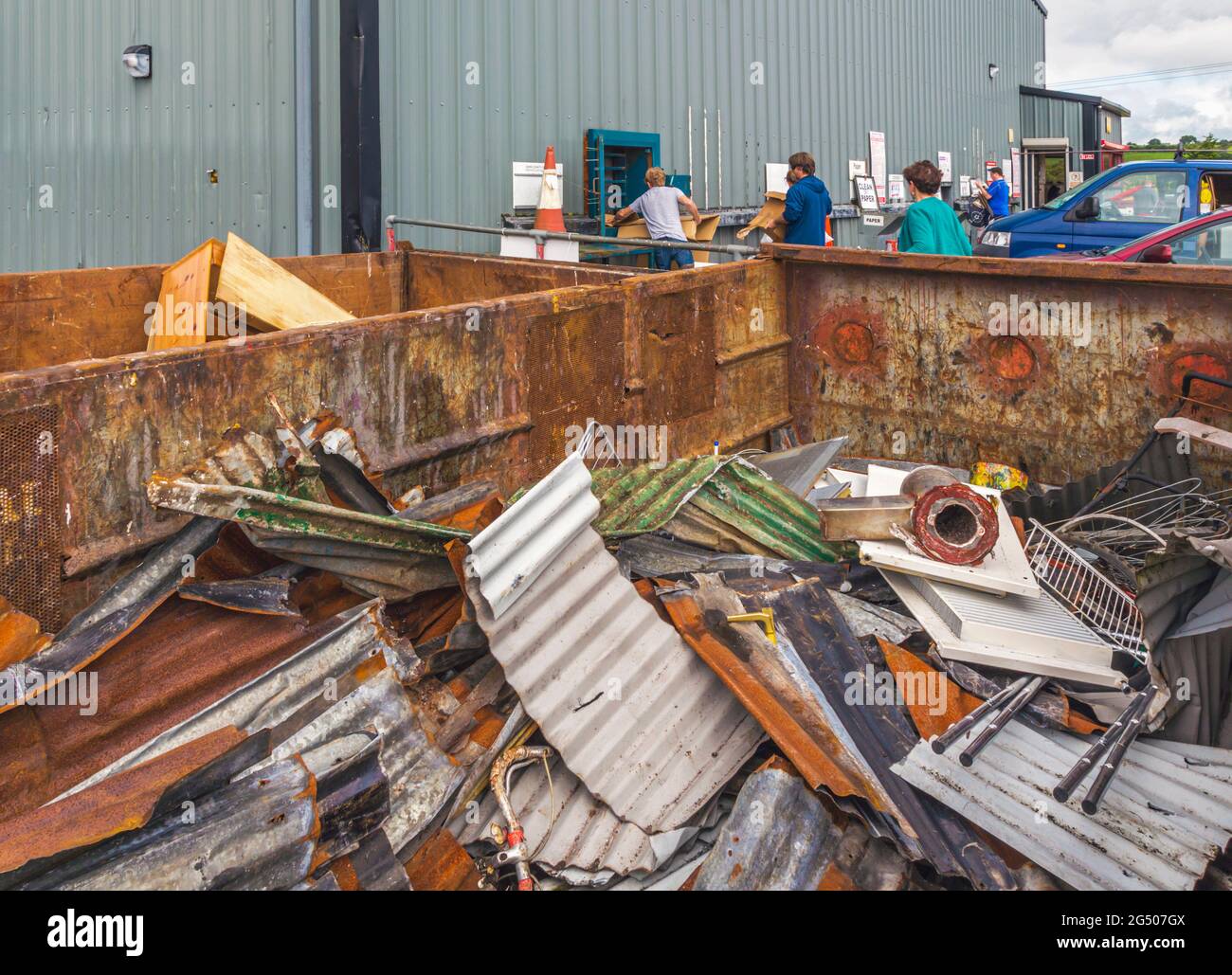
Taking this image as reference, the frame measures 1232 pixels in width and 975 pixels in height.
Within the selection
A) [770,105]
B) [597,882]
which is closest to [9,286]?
[597,882]

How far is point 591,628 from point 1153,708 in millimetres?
1860

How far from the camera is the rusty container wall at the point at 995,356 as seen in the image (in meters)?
5.11

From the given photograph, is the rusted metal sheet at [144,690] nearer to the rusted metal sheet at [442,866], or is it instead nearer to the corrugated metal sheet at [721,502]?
the rusted metal sheet at [442,866]

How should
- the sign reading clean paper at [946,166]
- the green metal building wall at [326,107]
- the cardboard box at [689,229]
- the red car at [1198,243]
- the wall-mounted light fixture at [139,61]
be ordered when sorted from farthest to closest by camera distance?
the sign reading clean paper at [946,166]
the cardboard box at [689,229]
the wall-mounted light fixture at [139,61]
the red car at [1198,243]
the green metal building wall at [326,107]

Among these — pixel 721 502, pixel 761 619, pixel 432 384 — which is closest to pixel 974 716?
pixel 761 619

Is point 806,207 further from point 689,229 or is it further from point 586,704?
point 586,704

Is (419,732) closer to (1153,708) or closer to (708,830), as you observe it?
(708,830)

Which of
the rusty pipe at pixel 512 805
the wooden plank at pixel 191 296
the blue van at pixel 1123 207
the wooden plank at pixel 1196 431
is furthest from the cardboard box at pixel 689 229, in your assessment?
the rusty pipe at pixel 512 805

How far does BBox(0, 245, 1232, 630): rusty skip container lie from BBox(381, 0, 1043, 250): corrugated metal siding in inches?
97.6

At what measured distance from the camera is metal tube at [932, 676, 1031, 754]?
3.25m

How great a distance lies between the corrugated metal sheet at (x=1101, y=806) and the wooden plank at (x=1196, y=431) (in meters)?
1.69

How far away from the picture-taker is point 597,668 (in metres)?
3.53

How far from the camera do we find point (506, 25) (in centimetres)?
941

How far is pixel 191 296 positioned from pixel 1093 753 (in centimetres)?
416
